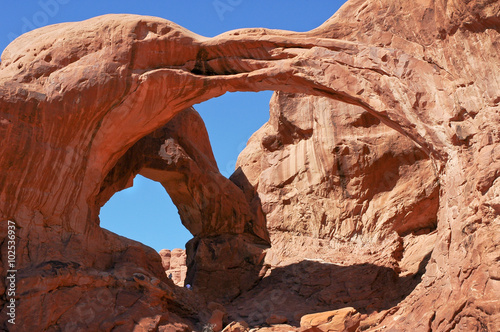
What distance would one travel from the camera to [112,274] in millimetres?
12141

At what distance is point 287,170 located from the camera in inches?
709

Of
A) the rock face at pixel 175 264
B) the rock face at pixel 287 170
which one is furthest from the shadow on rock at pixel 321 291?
the rock face at pixel 175 264

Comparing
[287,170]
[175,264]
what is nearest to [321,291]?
[287,170]

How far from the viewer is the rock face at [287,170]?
10.1 metres

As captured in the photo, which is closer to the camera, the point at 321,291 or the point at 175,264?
the point at 321,291

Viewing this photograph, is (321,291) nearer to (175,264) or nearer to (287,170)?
(287,170)

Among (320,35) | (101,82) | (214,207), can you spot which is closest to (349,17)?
(320,35)

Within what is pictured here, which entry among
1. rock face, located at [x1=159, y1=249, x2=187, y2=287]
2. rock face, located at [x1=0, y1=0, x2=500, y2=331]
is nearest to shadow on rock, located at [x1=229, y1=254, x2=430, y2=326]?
rock face, located at [x1=0, y1=0, x2=500, y2=331]

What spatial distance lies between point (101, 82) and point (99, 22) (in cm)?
159

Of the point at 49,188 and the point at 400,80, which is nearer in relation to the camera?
the point at 400,80

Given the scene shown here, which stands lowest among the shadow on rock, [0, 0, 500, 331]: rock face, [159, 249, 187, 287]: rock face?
the shadow on rock

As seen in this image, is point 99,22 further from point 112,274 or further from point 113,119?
point 112,274

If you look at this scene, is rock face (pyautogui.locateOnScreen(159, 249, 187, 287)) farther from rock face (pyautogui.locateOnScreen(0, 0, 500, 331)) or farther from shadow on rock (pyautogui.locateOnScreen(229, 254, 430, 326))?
shadow on rock (pyautogui.locateOnScreen(229, 254, 430, 326))

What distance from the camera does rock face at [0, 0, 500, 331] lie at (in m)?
10.1
